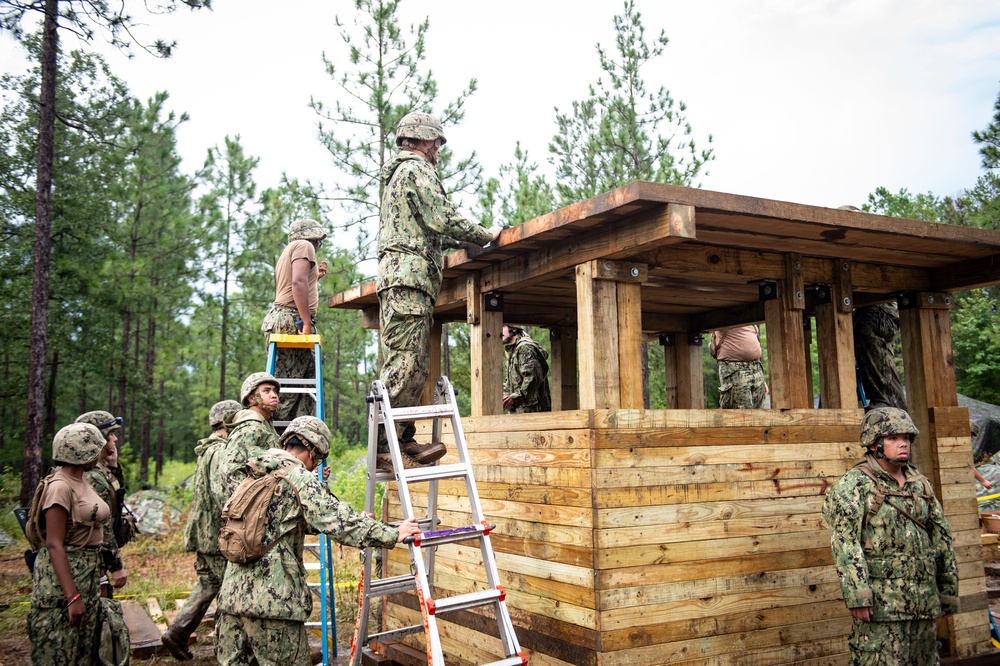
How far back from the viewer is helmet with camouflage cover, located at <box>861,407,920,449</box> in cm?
433

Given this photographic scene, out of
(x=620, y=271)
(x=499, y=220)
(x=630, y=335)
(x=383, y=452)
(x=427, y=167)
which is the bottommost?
(x=383, y=452)

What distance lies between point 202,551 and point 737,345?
6.10 meters

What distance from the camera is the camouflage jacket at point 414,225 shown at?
4652 millimetres

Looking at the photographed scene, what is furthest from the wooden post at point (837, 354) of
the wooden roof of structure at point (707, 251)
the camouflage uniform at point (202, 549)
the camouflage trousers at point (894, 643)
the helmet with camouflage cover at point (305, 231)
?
the camouflage uniform at point (202, 549)

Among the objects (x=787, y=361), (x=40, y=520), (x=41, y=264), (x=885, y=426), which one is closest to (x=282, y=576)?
(x=40, y=520)

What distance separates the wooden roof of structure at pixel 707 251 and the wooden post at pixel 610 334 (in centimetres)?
10

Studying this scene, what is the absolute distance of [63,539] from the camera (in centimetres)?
424


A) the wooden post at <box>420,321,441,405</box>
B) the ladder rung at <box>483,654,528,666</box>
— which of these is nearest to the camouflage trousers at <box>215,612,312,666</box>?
the ladder rung at <box>483,654,528,666</box>

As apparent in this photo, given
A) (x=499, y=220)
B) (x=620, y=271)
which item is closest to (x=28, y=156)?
(x=499, y=220)

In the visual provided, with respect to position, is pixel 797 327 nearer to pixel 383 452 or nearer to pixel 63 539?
pixel 383 452

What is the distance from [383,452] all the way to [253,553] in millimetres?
1410

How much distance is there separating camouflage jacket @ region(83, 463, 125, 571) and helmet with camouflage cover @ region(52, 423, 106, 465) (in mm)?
321

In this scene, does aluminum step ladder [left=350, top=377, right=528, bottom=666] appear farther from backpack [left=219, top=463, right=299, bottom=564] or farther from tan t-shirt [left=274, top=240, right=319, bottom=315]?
tan t-shirt [left=274, top=240, right=319, bottom=315]

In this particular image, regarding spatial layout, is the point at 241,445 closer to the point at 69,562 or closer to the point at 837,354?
the point at 69,562
